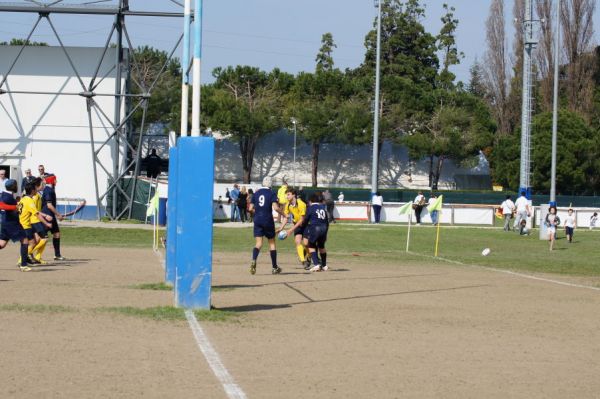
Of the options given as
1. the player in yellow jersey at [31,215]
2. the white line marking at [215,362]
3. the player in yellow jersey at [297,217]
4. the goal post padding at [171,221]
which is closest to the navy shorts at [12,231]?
the player in yellow jersey at [31,215]

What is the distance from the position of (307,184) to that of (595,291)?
213 ft

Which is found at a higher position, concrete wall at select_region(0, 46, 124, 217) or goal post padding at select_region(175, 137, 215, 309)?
concrete wall at select_region(0, 46, 124, 217)

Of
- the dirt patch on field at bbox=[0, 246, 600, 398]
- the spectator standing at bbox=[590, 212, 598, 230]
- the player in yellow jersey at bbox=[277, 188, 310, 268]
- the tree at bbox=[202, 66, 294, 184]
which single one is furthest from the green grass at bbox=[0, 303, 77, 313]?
the tree at bbox=[202, 66, 294, 184]

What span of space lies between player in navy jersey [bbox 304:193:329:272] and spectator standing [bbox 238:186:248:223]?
24328mm

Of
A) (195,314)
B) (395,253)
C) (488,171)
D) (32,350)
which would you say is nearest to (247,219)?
(395,253)

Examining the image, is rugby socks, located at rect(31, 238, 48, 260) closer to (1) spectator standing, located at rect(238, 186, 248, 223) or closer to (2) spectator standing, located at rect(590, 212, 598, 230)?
(1) spectator standing, located at rect(238, 186, 248, 223)

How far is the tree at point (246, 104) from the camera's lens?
75.9m

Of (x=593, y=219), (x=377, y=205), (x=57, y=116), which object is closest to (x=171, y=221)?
(x=57, y=116)

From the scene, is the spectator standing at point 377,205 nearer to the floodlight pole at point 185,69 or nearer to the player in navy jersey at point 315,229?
the player in navy jersey at point 315,229

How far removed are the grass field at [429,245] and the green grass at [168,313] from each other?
41.7 ft

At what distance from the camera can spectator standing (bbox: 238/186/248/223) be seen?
45.6 m

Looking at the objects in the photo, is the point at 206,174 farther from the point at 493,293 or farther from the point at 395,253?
the point at 395,253

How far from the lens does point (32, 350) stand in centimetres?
973

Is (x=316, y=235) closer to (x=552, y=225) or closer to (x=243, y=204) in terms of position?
(x=552, y=225)
